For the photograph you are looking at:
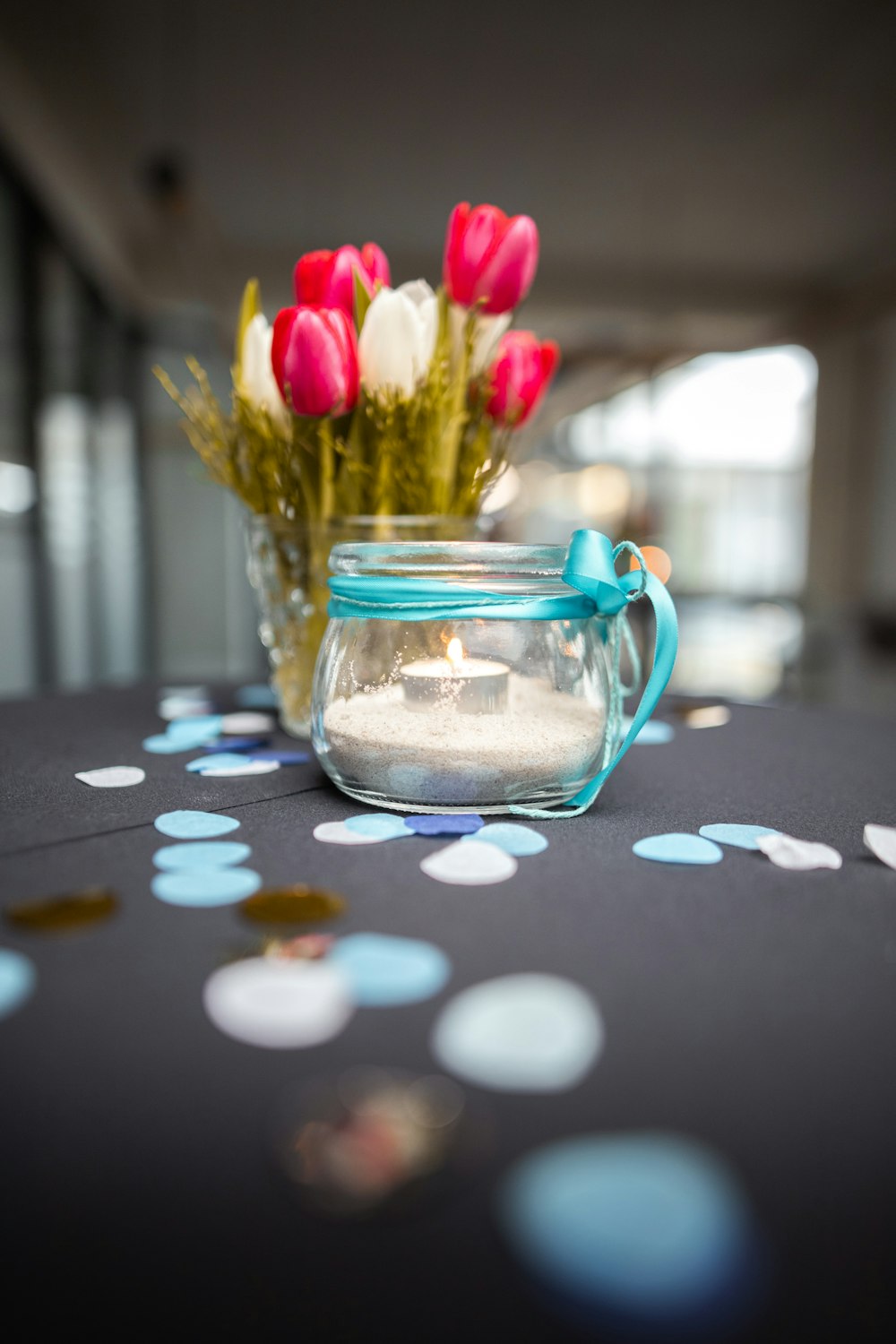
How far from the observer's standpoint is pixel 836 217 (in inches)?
161

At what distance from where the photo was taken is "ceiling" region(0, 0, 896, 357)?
2.59 meters

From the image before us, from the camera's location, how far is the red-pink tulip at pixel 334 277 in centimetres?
71

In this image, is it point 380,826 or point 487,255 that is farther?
point 487,255

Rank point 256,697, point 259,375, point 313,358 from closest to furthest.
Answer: point 313,358
point 259,375
point 256,697

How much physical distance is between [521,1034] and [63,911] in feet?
0.69

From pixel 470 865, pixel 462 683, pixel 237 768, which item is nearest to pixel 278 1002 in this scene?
pixel 470 865

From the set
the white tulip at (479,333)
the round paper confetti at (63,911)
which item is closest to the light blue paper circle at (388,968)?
the round paper confetti at (63,911)

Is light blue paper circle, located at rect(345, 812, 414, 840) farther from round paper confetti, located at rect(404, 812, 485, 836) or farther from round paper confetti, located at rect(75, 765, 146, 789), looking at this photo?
round paper confetti, located at rect(75, 765, 146, 789)

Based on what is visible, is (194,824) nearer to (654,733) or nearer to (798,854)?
(798,854)

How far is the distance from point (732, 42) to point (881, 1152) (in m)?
3.26

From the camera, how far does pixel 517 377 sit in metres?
0.76

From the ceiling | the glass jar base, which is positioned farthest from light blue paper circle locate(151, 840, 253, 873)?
the ceiling

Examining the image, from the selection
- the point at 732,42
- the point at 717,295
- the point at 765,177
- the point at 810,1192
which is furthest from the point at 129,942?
the point at 717,295

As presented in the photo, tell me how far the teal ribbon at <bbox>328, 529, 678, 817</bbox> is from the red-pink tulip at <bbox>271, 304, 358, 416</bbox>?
169 millimetres
